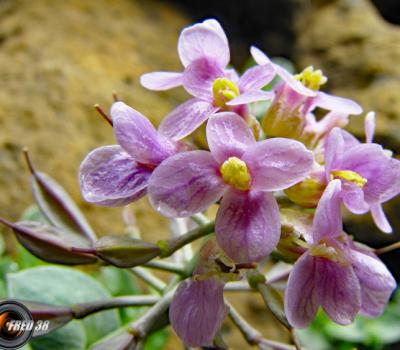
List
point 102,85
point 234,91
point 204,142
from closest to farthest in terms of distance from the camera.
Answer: point 234,91 → point 204,142 → point 102,85

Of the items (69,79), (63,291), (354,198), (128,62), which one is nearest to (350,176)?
(354,198)

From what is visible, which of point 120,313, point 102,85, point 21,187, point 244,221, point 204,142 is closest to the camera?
point 244,221

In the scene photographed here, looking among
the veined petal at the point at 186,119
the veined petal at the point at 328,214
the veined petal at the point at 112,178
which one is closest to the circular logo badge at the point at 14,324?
the veined petal at the point at 112,178

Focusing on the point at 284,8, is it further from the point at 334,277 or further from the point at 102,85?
the point at 334,277

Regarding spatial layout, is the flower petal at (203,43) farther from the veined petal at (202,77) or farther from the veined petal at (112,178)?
the veined petal at (112,178)

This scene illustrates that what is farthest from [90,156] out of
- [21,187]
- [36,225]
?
[21,187]

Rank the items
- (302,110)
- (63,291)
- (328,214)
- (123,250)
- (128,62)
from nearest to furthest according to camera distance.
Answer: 1. (328,214)
2. (123,250)
3. (302,110)
4. (63,291)
5. (128,62)

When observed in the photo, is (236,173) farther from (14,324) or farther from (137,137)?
(14,324)
